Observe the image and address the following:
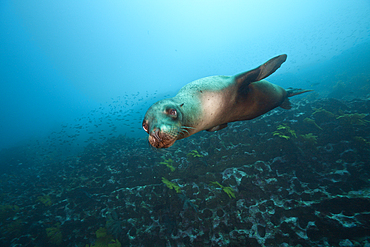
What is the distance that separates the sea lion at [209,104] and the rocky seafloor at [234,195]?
1.20 meters

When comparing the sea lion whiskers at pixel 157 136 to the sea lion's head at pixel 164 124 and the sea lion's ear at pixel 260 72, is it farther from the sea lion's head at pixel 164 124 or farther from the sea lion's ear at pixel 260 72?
the sea lion's ear at pixel 260 72

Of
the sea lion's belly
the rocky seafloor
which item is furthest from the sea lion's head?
the rocky seafloor

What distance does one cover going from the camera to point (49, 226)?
5.08 m

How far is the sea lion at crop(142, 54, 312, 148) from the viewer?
59.2 inches

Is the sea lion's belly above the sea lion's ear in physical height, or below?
below

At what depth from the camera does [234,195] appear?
4410 mm

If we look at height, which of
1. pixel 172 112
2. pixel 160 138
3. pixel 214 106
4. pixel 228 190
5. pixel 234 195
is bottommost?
pixel 234 195

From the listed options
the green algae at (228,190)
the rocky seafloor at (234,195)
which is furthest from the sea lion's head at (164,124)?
the green algae at (228,190)

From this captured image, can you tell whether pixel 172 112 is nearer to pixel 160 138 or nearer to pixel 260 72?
pixel 160 138

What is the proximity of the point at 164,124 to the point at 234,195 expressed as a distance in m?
4.17

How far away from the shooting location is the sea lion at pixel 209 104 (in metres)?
1.50

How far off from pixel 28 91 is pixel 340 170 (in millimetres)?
141233

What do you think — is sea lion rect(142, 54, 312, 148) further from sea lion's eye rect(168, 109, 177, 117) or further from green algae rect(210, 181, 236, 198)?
green algae rect(210, 181, 236, 198)

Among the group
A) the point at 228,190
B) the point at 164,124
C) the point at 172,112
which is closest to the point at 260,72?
the point at 172,112
